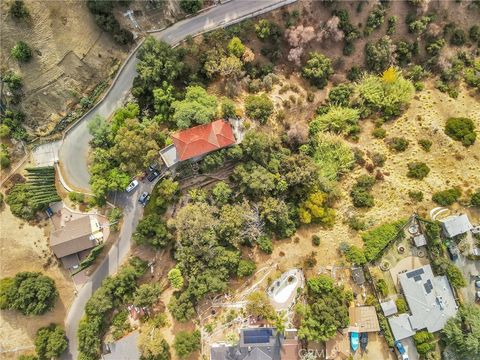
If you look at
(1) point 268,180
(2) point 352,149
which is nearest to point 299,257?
(1) point 268,180

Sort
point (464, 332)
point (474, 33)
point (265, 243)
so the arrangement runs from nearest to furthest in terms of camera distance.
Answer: point (464, 332), point (265, 243), point (474, 33)

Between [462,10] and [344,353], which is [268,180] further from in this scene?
[462,10]

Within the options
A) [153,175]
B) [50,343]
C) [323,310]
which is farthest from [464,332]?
[50,343]

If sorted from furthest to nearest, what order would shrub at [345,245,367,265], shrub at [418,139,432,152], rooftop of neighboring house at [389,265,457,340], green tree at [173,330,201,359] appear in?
shrub at [418,139,432,152], shrub at [345,245,367,265], rooftop of neighboring house at [389,265,457,340], green tree at [173,330,201,359]

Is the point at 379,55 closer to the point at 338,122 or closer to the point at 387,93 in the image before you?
the point at 387,93

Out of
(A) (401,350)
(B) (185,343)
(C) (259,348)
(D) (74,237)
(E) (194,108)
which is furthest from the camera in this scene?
(D) (74,237)

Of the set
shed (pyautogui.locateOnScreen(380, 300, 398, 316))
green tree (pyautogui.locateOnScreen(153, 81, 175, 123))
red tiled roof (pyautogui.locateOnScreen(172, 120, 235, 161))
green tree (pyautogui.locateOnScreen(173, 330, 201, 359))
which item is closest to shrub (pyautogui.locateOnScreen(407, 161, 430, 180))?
shed (pyautogui.locateOnScreen(380, 300, 398, 316))

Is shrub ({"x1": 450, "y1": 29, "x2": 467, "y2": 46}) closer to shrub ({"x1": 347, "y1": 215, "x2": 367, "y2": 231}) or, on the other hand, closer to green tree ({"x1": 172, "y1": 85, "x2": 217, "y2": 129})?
shrub ({"x1": 347, "y1": 215, "x2": 367, "y2": 231})
